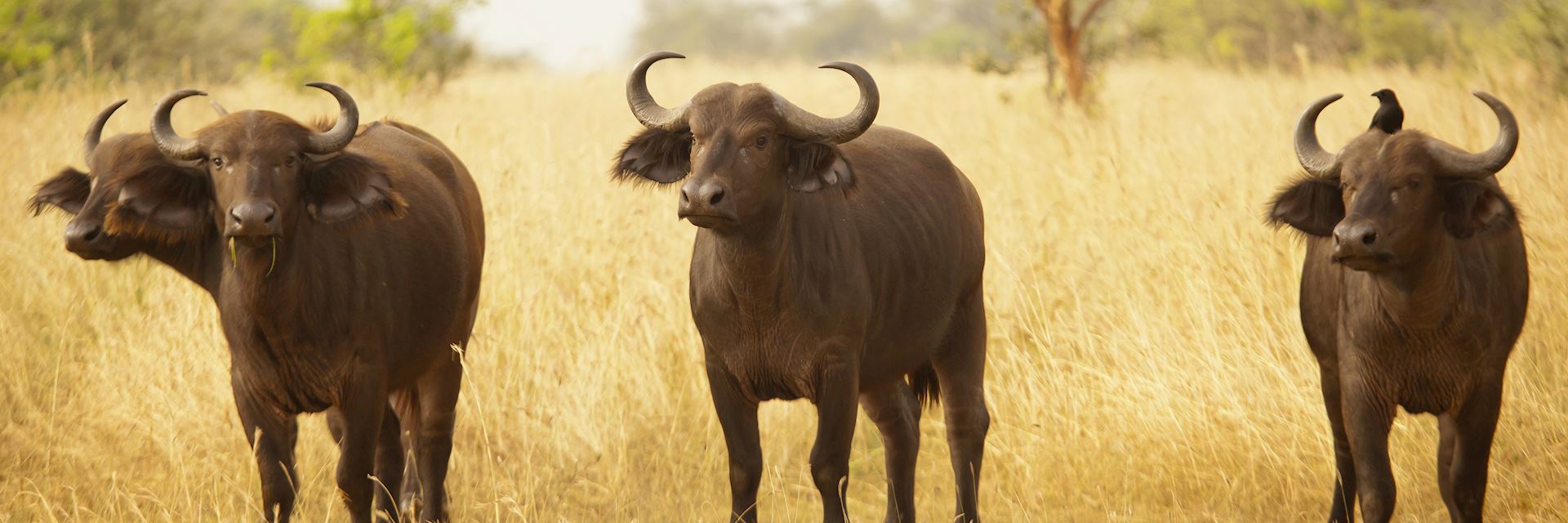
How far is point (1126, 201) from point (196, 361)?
521cm

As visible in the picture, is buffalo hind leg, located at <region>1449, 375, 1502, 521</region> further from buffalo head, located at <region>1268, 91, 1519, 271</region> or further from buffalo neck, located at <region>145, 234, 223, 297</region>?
buffalo neck, located at <region>145, 234, 223, 297</region>

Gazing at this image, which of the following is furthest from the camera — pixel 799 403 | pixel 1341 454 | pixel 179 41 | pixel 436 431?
pixel 179 41

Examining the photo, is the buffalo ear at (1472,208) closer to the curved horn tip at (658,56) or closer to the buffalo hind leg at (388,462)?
the curved horn tip at (658,56)

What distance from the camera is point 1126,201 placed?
8.26 m

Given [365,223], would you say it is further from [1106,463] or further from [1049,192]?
[1049,192]

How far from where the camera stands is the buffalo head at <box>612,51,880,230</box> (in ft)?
14.7

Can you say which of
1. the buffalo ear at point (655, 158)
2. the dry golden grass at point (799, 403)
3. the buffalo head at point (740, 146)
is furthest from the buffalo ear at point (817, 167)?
the dry golden grass at point (799, 403)

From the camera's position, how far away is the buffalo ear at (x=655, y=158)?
193 inches

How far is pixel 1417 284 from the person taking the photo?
4.84 m

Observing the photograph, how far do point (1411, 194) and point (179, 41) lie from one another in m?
17.6

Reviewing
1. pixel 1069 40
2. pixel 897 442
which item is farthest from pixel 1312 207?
pixel 1069 40

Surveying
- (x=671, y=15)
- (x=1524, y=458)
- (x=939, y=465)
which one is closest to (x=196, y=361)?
(x=939, y=465)

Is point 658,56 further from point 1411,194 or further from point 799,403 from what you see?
point 799,403

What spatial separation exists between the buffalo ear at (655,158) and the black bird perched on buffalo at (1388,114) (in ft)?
8.36
